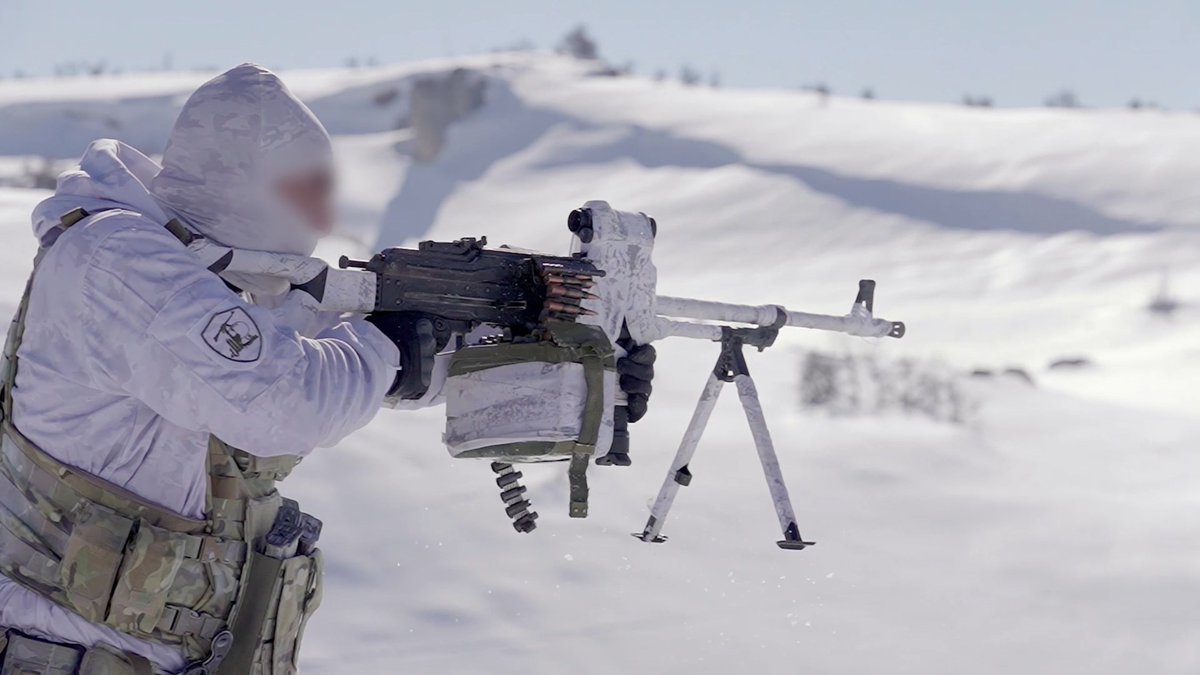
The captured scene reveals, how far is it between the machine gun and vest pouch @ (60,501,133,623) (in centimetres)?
55

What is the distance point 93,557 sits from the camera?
7.54ft

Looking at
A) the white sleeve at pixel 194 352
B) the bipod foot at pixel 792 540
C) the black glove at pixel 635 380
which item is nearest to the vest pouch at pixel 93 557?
the white sleeve at pixel 194 352

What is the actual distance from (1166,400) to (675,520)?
7.87 metres

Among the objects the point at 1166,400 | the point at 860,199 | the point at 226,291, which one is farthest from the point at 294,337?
the point at 860,199

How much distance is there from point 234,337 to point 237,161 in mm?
414

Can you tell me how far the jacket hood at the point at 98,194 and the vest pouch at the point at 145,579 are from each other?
54 centimetres

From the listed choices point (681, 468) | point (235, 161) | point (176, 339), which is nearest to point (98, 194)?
point (235, 161)

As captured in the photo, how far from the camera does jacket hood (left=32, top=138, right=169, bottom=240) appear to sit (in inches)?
91.5

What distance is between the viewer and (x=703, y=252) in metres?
21.0

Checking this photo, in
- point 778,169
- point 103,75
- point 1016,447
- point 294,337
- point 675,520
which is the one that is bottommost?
point 294,337

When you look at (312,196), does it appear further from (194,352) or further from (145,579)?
(145,579)

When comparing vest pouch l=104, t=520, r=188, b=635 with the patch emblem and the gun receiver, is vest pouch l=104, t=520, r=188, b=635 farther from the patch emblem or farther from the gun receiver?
the gun receiver

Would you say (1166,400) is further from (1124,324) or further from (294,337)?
(294,337)

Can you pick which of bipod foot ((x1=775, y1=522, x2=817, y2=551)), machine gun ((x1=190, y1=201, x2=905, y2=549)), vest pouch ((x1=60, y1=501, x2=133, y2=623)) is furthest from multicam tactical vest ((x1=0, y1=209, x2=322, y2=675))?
bipod foot ((x1=775, y1=522, x2=817, y2=551))
